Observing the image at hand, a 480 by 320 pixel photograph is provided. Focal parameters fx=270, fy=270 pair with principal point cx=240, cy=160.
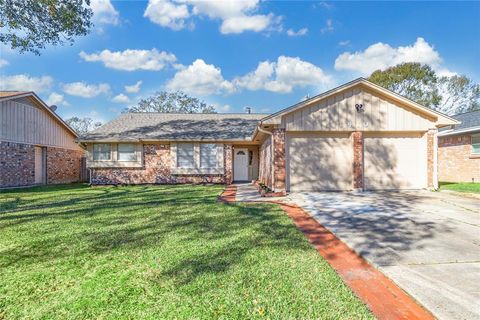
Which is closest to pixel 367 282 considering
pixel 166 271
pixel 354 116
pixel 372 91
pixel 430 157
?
pixel 166 271

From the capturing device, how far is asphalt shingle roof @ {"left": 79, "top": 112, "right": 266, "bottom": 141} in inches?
598

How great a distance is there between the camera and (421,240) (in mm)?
4645

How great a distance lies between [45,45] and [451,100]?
132 ft

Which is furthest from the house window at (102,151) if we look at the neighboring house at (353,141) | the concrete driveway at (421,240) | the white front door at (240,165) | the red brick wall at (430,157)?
the red brick wall at (430,157)

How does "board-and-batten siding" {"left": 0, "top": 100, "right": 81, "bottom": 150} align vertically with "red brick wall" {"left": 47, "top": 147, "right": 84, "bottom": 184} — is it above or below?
above

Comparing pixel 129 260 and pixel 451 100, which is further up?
pixel 451 100

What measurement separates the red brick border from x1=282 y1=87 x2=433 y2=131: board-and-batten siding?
20.2 ft

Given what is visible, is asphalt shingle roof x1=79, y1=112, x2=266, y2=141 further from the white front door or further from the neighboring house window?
the neighboring house window

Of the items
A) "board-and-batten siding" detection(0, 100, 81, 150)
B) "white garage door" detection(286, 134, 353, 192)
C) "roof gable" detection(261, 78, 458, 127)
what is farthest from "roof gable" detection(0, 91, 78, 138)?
"white garage door" detection(286, 134, 353, 192)

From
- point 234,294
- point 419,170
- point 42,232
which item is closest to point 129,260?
point 234,294

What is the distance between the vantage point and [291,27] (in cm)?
1483

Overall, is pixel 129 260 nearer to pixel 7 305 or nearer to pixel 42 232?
pixel 7 305

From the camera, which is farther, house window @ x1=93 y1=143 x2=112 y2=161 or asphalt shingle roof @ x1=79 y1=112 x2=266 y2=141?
house window @ x1=93 y1=143 x2=112 y2=161

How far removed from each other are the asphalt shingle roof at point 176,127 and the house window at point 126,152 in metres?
0.53
